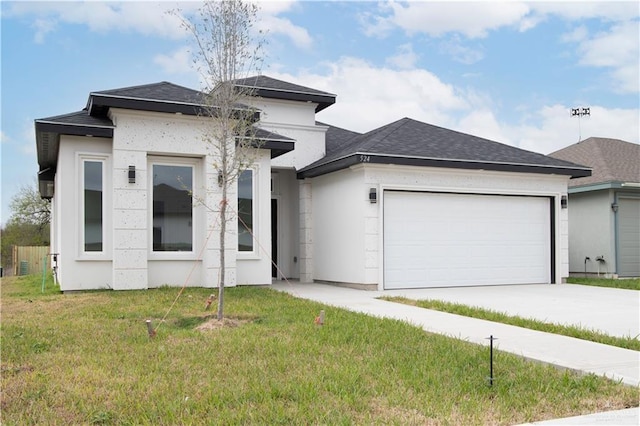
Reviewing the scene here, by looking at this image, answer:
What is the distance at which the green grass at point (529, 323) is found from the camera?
712cm

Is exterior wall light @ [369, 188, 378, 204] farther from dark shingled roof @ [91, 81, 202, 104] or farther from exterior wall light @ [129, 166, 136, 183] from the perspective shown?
exterior wall light @ [129, 166, 136, 183]

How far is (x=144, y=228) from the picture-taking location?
41.3 feet

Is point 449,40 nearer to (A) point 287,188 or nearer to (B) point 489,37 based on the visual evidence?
(B) point 489,37

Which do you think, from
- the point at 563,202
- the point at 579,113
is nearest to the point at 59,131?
the point at 563,202

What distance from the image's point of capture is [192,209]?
1339 cm

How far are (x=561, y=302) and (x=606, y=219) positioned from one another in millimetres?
8155

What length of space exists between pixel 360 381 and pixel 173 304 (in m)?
5.49

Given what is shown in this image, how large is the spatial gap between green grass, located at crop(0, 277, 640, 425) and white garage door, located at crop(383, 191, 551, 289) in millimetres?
6279

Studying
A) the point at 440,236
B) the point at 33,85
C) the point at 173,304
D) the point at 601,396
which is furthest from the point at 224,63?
the point at 33,85

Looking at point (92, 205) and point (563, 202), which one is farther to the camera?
point (563, 202)

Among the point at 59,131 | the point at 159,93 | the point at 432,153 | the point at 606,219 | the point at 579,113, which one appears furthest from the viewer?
the point at 579,113

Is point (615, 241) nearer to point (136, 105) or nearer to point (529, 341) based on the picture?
point (529, 341)

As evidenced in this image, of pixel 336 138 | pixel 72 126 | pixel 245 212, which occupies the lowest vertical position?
pixel 245 212

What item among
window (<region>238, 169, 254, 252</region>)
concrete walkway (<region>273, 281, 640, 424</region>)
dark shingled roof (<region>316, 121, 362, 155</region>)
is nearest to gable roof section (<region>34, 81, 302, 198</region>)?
window (<region>238, 169, 254, 252</region>)
